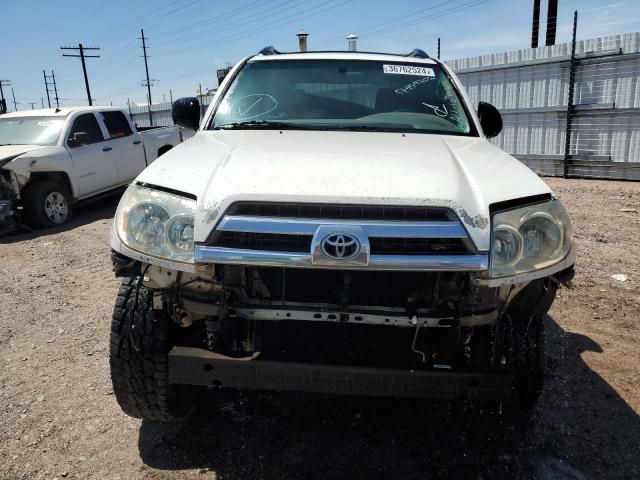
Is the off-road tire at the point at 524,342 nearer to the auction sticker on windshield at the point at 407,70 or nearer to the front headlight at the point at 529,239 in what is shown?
the front headlight at the point at 529,239

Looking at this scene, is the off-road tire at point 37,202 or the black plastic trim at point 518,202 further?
the off-road tire at point 37,202

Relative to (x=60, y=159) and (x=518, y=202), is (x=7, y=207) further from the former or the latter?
(x=518, y=202)

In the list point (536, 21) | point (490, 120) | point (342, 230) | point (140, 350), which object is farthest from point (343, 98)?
point (536, 21)

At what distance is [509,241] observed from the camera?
81.1 inches

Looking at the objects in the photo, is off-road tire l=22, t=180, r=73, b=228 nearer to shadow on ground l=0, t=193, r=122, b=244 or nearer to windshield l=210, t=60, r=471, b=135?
shadow on ground l=0, t=193, r=122, b=244

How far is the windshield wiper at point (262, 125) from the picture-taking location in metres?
3.10

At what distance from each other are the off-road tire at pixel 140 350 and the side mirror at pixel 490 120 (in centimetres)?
254

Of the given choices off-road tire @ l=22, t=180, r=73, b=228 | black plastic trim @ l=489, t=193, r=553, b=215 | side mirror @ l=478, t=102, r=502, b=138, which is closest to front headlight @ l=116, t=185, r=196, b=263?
black plastic trim @ l=489, t=193, r=553, b=215

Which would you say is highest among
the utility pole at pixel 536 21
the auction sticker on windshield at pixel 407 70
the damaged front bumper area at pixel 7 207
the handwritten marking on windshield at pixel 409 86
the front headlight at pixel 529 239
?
the utility pole at pixel 536 21

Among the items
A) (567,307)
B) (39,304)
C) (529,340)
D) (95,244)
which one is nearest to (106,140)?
(95,244)

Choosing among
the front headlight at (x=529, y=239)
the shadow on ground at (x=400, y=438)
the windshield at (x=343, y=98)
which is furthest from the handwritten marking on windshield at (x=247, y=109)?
the front headlight at (x=529, y=239)

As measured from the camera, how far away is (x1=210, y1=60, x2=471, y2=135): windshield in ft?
10.6

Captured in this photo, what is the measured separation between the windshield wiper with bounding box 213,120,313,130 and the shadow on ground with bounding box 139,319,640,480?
1.61m

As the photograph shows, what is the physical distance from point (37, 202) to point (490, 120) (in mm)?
6752
